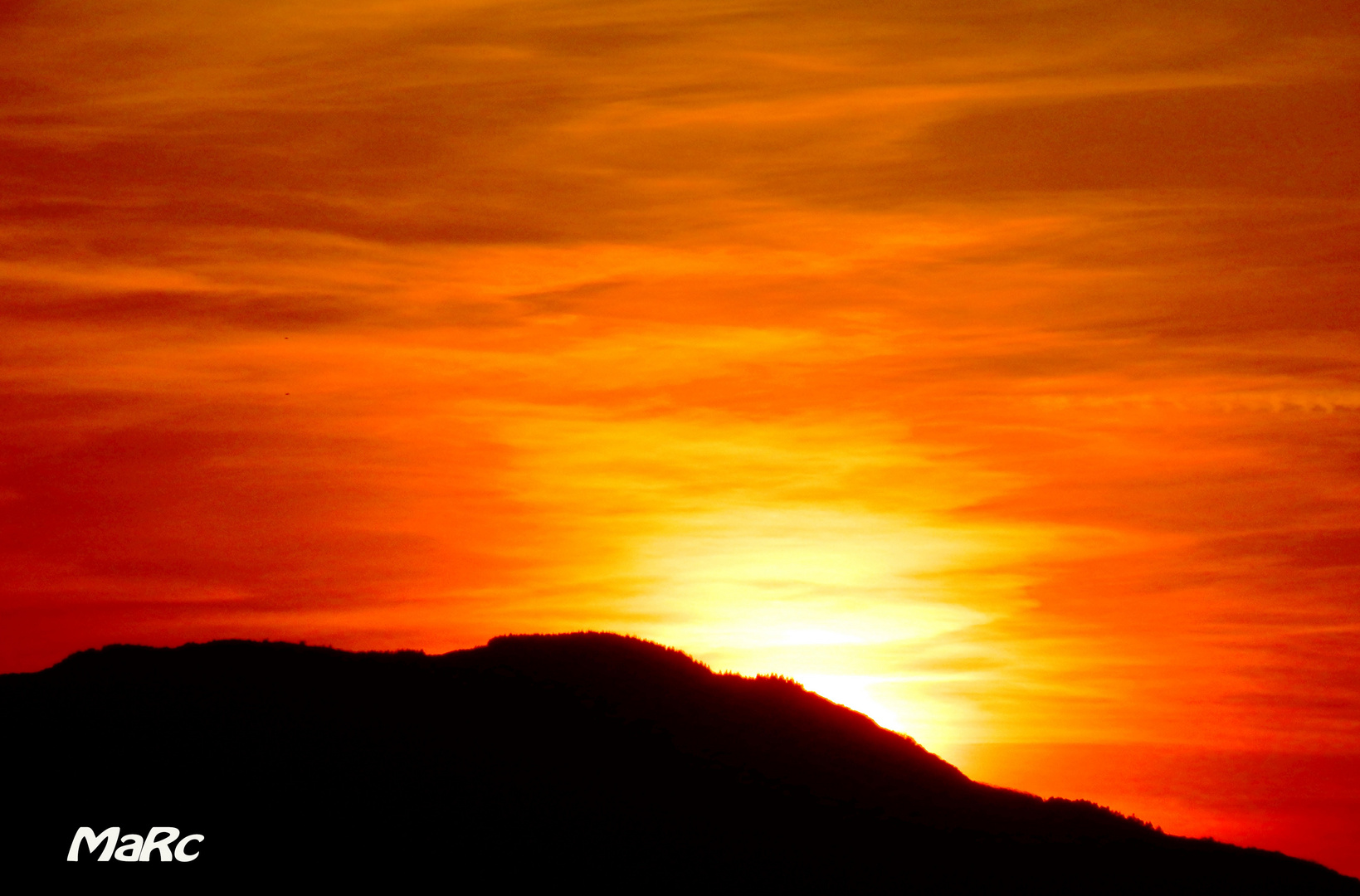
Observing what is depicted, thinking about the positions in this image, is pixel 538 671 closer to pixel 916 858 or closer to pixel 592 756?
pixel 592 756

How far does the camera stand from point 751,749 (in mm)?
81500

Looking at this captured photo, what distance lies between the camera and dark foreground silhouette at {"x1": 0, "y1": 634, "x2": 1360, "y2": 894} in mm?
63969

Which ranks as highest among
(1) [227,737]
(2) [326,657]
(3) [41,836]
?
(2) [326,657]

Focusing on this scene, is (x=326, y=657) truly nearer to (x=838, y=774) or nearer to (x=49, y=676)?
(x=49, y=676)

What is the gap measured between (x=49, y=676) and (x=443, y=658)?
1721 cm

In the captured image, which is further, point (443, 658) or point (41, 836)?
point (443, 658)

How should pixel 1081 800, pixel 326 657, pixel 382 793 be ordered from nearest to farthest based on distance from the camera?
pixel 382 793 < pixel 326 657 < pixel 1081 800

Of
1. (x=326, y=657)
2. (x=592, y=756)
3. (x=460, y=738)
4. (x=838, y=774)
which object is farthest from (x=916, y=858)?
(x=326, y=657)

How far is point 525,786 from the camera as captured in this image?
7225cm

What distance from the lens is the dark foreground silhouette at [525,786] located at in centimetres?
6397

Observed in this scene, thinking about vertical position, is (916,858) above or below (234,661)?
below

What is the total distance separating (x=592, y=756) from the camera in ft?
251

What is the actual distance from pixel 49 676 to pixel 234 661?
7478 millimetres

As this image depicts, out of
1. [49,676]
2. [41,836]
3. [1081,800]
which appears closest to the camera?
[41,836]
